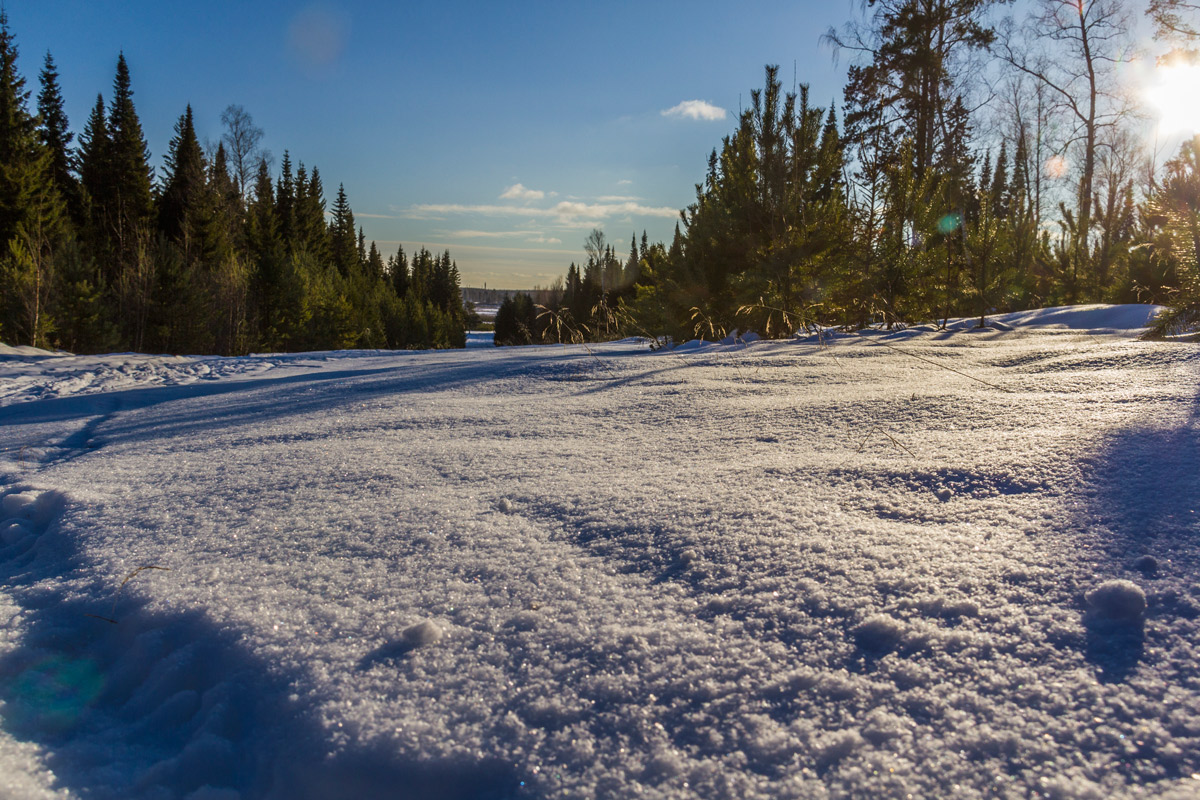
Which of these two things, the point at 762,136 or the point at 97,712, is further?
the point at 762,136

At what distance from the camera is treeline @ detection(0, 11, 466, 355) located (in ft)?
45.0

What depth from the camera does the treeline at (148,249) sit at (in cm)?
1373

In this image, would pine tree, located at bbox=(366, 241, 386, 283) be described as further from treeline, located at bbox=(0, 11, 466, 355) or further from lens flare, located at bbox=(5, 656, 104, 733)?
lens flare, located at bbox=(5, 656, 104, 733)

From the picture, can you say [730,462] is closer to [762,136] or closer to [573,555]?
[573,555]

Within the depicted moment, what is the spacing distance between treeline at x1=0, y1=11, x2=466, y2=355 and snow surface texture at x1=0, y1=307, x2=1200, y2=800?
1543 centimetres

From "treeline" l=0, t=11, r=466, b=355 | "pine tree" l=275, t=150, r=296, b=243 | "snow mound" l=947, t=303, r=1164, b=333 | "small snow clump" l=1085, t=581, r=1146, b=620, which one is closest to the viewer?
"small snow clump" l=1085, t=581, r=1146, b=620

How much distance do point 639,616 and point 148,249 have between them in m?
23.2

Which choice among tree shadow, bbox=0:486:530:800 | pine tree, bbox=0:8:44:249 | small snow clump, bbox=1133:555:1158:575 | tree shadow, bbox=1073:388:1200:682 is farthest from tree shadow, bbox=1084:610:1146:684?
pine tree, bbox=0:8:44:249

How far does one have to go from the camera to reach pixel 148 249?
18.2 m

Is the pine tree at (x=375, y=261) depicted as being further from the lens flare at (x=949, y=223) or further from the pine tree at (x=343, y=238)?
the lens flare at (x=949, y=223)

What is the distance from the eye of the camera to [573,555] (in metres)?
Result: 1.13

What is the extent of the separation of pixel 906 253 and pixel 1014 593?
22.0ft

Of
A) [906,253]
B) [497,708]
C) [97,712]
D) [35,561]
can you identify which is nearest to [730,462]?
[497,708]

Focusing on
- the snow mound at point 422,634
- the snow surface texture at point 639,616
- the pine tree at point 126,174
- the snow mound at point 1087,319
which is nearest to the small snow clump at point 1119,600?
the snow surface texture at point 639,616
